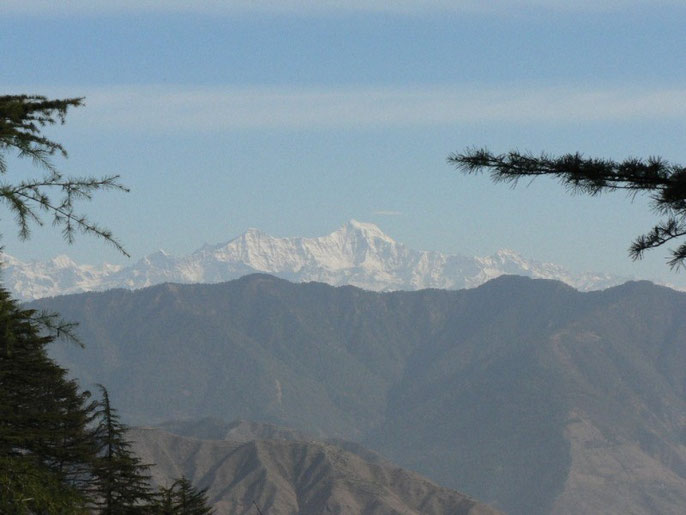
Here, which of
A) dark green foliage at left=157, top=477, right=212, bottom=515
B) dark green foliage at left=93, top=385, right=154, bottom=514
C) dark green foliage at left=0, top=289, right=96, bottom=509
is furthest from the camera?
dark green foliage at left=157, top=477, right=212, bottom=515

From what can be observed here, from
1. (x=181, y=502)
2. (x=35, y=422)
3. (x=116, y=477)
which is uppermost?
(x=35, y=422)

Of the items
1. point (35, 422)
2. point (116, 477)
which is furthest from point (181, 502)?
point (35, 422)

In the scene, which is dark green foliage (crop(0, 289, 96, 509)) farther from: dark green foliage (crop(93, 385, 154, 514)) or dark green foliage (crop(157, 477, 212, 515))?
dark green foliage (crop(157, 477, 212, 515))

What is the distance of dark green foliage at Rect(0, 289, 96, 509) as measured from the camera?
13898mm

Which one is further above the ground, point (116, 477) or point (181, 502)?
point (116, 477)

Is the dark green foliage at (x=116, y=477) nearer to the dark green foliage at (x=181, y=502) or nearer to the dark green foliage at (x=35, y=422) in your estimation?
the dark green foliage at (x=35, y=422)

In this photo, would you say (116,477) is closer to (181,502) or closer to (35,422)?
(181,502)

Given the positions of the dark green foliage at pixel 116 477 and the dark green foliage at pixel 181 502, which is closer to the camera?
the dark green foliage at pixel 116 477

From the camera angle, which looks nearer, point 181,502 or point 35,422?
point 35,422

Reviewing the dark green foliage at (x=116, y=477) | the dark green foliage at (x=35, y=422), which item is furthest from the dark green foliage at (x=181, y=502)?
the dark green foliage at (x=35, y=422)

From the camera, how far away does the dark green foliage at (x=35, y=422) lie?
13898mm

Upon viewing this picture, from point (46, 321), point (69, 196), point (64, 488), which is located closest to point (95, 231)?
point (69, 196)

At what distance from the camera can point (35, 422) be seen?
2680 centimetres

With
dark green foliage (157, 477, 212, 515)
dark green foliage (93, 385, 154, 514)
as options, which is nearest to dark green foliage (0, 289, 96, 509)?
dark green foliage (93, 385, 154, 514)
